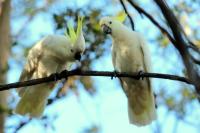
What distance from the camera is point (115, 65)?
3.30 meters

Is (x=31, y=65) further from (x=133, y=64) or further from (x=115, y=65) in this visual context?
(x=133, y=64)

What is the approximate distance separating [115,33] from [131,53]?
0.19 meters

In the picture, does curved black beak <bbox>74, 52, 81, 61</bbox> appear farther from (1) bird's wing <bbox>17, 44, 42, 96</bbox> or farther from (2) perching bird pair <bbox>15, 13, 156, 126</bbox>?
(1) bird's wing <bbox>17, 44, 42, 96</bbox>

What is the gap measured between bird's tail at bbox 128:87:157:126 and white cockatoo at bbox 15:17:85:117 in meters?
0.61

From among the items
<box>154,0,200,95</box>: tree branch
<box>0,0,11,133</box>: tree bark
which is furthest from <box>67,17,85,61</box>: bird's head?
<box>154,0,200,95</box>: tree branch

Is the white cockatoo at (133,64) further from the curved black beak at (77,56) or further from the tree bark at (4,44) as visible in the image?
the tree bark at (4,44)

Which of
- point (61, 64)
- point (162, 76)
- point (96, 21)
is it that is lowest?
point (162, 76)

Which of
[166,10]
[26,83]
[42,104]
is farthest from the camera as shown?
[42,104]

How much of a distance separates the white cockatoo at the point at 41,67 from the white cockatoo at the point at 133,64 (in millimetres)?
352

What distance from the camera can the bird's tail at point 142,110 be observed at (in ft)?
10.9

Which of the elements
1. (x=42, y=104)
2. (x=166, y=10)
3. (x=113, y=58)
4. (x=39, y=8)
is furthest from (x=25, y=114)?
(x=39, y=8)

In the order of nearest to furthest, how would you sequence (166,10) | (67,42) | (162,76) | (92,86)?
(166,10)
(162,76)
(67,42)
(92,86)

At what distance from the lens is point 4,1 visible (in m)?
4.52

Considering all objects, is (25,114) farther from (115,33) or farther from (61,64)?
(115,33)
